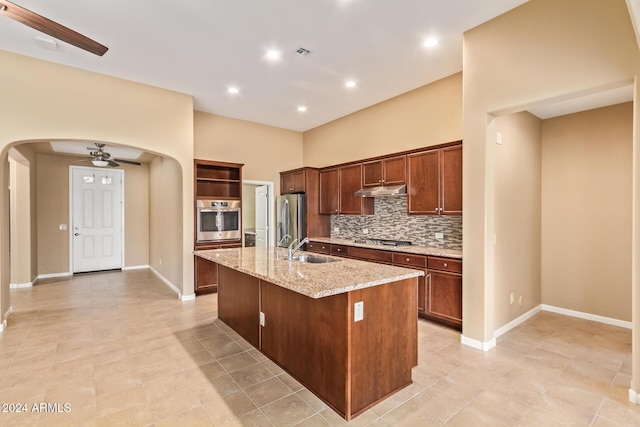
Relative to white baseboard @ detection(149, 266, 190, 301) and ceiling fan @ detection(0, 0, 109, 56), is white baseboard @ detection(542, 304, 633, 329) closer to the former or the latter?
white baseboard @ detection(149, 266, 190, 301)

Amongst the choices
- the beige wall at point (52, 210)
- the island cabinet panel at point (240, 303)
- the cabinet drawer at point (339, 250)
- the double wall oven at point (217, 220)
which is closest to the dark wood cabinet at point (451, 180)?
the cabinet drawer at point (339, 250)

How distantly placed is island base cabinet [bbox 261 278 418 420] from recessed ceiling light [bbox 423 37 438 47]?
264 cm

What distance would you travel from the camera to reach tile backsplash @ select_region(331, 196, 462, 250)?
4180 mm

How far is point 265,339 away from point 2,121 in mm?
3940

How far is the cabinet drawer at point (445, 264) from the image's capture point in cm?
345

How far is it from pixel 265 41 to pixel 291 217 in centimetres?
336

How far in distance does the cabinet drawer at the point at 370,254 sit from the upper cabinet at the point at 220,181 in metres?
2.39

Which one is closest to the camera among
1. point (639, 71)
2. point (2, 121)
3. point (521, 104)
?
point (639, 71)

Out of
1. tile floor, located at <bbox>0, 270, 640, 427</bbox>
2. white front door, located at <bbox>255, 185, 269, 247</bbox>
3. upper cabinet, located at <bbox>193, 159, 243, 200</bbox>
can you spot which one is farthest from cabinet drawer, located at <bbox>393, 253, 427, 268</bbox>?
white front door, located at <bbox>255, 185, 269, 247</bbox>

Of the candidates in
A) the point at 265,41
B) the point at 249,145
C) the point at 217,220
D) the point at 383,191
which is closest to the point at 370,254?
the point at 383,191

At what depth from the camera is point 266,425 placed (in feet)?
6.56

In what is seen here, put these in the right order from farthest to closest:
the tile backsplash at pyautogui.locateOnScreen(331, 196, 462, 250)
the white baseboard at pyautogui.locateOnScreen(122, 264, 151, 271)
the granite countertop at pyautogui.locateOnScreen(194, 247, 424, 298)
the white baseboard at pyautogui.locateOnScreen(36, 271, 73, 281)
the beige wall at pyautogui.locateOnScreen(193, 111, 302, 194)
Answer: the white baseboard at pyautogui.locateOnScreen(122, 264, 151, 271), the white baseboard at pyautogui.locateOnScreen(36, 271, 73, 281), the beige wall at pyautogui.locateOnScreen(193, 111, 302, 194), the tile backsplash at pyautogui.locateOnScreen(331, 196, 462, 250), the granite countertop at pyautogui.locateOnScreen(194, 247, 424, 298)

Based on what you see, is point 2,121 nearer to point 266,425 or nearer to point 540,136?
point 266,425

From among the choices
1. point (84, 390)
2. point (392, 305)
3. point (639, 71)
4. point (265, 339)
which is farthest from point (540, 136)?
point (84, 390)
